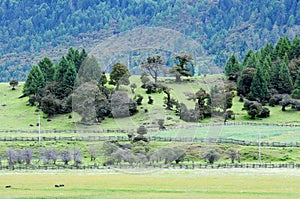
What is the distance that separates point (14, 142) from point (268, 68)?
52.6 m

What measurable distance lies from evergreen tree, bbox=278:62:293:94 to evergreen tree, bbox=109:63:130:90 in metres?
26.8

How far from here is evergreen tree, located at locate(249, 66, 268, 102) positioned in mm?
131875

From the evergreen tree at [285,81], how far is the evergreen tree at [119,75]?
2685 centimetres

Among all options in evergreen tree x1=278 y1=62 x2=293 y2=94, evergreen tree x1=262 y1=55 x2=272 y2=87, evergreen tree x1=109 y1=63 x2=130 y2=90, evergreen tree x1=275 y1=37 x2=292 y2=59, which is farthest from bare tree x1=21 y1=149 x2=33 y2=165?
evergreen tree x1=275 y1=37 x2=292 y2=59

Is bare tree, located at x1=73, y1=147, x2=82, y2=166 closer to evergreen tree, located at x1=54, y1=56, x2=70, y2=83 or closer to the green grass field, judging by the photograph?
the green grass field

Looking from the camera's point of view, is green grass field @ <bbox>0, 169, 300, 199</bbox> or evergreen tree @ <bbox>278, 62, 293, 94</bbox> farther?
evergreen tree @ <bbox>278, 62, 293, 94</bbox>

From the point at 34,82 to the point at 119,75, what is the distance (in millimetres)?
18081

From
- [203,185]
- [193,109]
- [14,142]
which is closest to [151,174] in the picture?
[203,185]

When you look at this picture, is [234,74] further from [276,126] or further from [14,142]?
[14,142]

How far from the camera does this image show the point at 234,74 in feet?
476

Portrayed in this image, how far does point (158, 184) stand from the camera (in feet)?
224

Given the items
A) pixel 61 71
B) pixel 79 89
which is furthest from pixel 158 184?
pixel 61 71

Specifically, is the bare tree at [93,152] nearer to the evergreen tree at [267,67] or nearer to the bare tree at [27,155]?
the bare tree at [27,155]

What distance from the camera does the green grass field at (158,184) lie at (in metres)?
61.7
